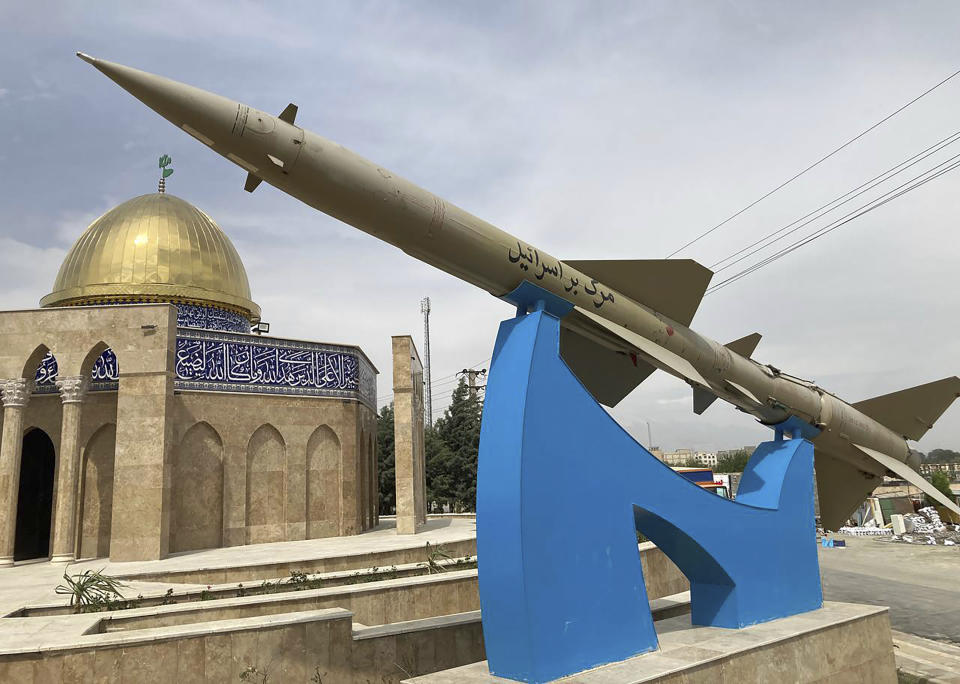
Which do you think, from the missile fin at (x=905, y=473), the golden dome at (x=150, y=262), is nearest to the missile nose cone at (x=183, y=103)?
the missile fin at (x=905, y=473)

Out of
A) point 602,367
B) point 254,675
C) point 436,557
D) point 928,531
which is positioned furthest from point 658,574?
point 928,531

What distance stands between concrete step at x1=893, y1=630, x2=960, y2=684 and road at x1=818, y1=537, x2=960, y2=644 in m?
0.86

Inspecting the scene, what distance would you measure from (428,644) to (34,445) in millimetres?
14144

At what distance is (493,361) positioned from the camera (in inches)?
275

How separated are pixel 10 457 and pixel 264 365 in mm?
5830

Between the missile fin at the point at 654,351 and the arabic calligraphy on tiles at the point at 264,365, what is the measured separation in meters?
12.2

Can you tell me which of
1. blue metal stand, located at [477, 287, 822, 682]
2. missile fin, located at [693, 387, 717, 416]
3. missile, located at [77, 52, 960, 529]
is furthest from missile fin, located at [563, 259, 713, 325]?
missile fin, located at [693, 387, 717, 416]

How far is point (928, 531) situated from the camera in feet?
98.3

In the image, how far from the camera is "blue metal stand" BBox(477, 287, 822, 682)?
5953mm

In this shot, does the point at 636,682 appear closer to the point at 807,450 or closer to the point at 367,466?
the point at 807,450

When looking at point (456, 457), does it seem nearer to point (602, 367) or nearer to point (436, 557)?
point (436, 557)

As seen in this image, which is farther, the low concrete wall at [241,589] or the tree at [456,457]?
the tree at [456,457]

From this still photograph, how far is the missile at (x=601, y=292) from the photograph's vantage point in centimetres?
598

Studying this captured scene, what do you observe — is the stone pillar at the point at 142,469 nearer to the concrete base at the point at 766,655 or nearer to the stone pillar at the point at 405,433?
the stone pillar at the point at 405,433
